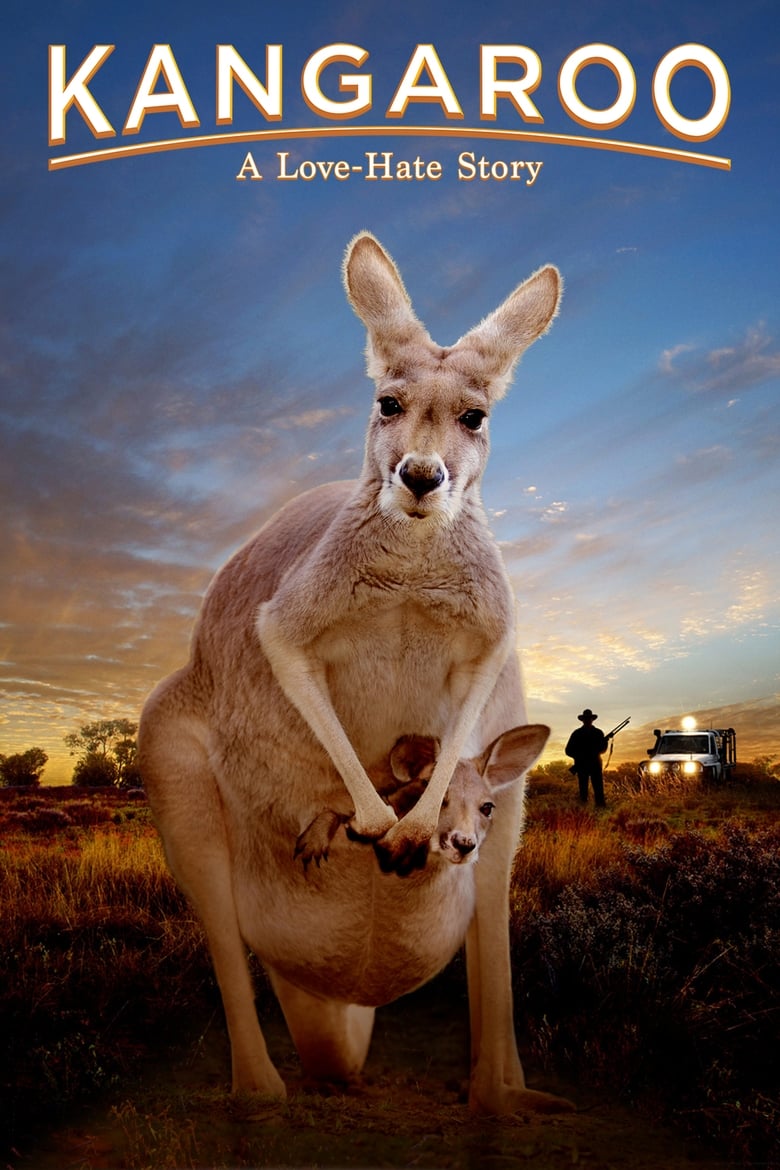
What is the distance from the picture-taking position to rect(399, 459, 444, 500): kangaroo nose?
3535 mm

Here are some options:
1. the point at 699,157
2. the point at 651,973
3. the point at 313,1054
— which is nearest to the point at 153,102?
the point at 699,157

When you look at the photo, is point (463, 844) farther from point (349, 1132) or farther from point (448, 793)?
point (349, 1132)

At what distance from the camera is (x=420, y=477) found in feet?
11.6

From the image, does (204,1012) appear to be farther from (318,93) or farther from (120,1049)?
(318,93)

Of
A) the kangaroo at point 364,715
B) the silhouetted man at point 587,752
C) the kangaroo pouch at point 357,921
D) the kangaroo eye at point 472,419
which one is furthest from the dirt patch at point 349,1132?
the silhouetted man at point 587,752

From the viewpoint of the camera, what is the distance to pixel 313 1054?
5.03 meters

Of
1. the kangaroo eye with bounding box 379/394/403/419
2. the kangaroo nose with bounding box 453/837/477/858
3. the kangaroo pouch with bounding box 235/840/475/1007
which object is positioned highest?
the kangaroo eye with bounding box 379/394/403/419

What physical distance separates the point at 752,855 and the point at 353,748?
359cm

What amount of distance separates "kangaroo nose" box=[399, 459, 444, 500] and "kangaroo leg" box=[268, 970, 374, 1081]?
102 inches

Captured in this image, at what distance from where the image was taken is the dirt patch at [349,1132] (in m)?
4.25

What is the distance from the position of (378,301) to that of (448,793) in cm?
199

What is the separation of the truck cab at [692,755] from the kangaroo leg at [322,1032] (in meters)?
7.03

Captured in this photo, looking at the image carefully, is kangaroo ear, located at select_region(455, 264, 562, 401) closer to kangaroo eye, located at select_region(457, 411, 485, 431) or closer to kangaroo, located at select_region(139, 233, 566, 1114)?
kangaroo, located at select_region(139, 233, 566, 1114)

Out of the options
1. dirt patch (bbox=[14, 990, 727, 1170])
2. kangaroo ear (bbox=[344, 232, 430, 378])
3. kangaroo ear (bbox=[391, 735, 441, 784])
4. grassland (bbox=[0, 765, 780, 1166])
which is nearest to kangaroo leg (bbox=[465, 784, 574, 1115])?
dirt patch (bbox=[14, 990, 727, 1170])
